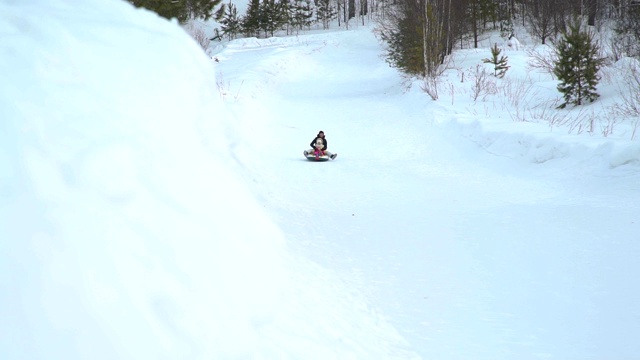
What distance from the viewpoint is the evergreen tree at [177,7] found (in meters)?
10.4

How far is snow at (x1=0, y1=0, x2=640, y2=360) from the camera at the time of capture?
2.06m

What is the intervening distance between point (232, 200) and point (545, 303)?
2518mm

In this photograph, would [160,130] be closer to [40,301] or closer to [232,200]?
[232,200]

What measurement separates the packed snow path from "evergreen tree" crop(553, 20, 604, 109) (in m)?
2.94

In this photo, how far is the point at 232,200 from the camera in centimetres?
335

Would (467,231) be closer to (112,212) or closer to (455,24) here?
(112,212)

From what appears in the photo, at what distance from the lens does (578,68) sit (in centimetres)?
1284

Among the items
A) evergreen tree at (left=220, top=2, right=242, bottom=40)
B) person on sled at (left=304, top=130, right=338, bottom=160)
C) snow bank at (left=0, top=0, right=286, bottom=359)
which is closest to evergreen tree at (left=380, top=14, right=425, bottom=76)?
person on sled at (left=304, top=130, right=338, bottom=160)

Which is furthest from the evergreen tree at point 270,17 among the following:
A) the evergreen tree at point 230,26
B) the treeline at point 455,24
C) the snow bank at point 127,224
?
the snow bank at point 127,224

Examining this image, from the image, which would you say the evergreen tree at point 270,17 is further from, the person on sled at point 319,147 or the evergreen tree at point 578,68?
the person on sled at point 319,147

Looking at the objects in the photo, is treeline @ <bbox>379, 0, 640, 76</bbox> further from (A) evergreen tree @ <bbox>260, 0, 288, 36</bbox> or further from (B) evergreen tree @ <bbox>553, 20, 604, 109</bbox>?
(A) evergreen tree @ <bbox>260, 0, 288, 36</bbox>

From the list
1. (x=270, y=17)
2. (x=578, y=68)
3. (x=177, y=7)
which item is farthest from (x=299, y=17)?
(x=177, y=7)

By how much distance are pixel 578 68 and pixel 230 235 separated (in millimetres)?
12055

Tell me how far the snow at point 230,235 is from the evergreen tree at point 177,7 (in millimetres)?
4238
